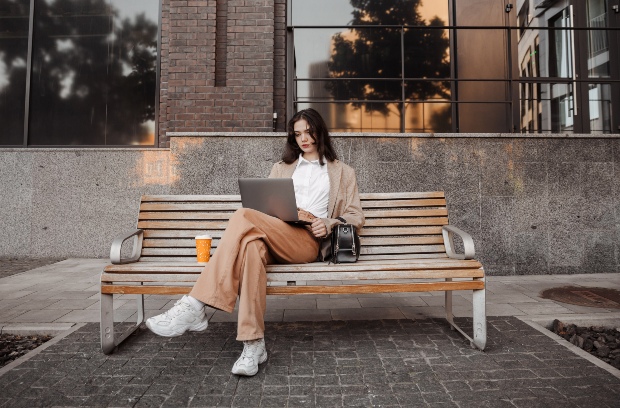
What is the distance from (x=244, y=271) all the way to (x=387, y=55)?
5.54 metres

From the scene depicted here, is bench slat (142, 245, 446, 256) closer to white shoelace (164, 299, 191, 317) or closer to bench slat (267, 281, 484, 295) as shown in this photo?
bench slat (267, 281, 484, 295)

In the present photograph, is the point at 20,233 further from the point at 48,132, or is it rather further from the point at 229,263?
the point at 229,263

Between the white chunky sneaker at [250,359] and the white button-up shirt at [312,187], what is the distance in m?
1.31

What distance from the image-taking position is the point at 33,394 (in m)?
2.25

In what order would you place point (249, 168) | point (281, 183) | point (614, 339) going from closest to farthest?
point (281, 183) → point (614, 339) → point (249, 168)

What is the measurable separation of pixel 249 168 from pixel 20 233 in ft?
13.2

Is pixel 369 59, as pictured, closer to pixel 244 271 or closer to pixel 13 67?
pixel 244 271

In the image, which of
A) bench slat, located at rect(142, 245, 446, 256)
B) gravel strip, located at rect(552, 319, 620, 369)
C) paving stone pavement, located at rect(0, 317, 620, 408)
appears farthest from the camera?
bench slat, located at rect(142, 245, 446, 256)

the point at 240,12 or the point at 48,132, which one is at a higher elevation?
the point at 240,12

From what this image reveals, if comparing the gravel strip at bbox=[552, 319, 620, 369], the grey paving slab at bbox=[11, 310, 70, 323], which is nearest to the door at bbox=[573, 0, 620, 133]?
the gravel strip at bbox=[552, 319, 620, 369]

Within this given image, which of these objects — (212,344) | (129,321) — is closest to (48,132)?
(129,321)

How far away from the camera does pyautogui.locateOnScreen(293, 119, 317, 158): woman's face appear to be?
3.55m

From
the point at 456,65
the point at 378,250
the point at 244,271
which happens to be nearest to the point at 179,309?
the point at 244,271

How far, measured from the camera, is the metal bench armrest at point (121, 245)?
9.62 feet
